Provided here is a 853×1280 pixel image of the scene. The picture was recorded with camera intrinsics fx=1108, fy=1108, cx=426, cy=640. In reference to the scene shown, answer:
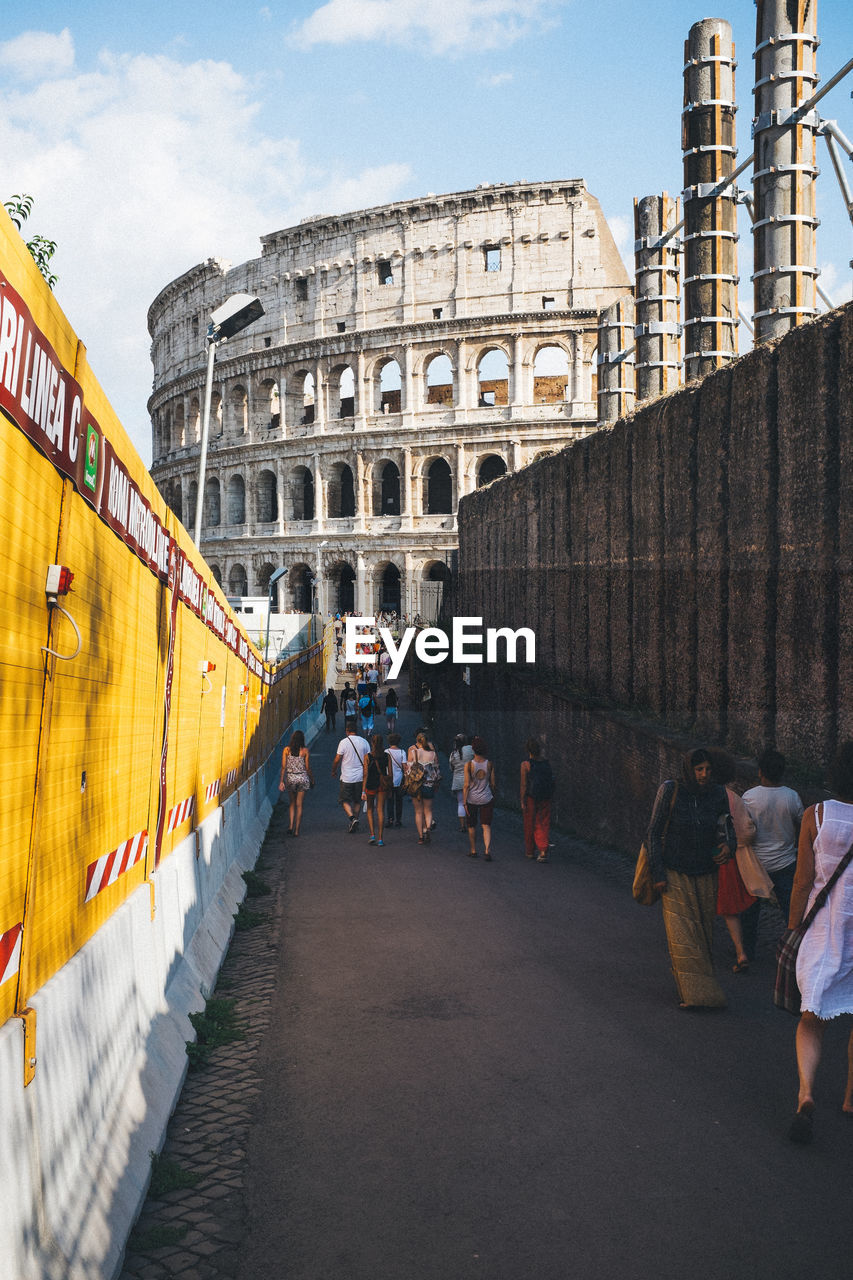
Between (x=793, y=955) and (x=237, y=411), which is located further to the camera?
(x=237, y=411)

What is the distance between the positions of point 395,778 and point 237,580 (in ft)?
140

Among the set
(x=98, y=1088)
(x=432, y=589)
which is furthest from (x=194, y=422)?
(x=98, y=1088)

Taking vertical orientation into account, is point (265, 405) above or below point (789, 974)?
above

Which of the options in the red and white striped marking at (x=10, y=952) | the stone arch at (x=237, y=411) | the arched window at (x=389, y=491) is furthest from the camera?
the stone arch at (x=237, y=411)

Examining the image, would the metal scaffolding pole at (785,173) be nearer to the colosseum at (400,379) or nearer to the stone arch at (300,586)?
the colosseum at (400,379)

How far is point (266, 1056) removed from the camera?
5.46 metres

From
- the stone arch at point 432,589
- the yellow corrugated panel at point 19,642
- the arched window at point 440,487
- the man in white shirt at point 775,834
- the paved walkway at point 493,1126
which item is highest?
the arched window at point 440,487

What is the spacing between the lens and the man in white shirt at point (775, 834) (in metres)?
7.02

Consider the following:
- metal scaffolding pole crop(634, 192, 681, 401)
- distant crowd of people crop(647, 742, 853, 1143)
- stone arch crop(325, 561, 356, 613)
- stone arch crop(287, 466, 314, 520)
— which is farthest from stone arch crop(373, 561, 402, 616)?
distant crowd of people crop(647, 742, 853, 1143)

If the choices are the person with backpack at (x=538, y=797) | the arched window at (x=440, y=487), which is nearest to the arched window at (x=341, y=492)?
the arched window at (x=440, y=487)

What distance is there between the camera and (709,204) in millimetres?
14852

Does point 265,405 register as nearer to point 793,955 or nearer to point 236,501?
point 236,501

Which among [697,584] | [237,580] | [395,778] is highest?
[237,580]

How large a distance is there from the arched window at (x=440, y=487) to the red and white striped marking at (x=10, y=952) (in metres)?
47.1
